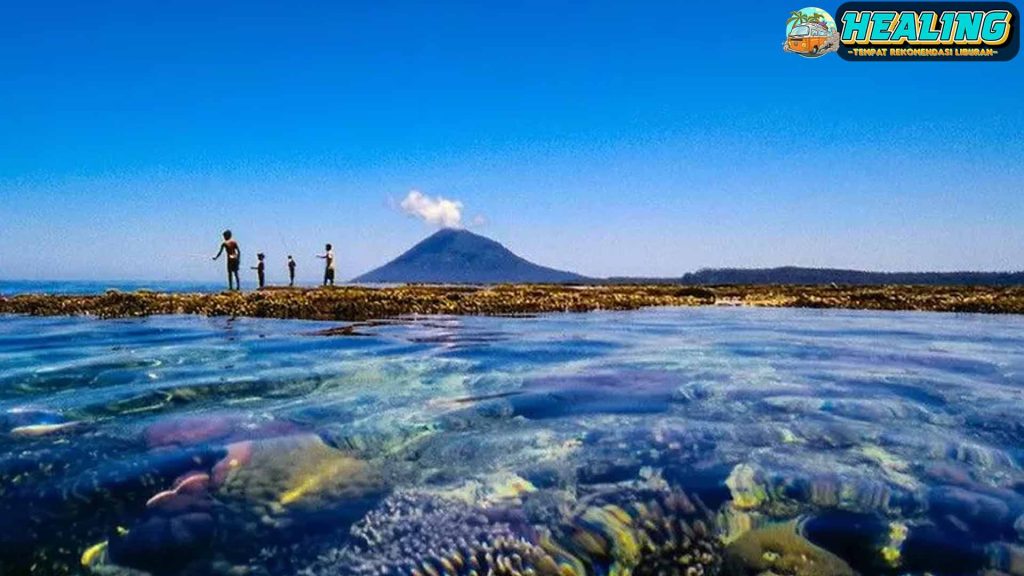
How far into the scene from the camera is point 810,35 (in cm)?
3055

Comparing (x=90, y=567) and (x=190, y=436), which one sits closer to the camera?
(x=90, y=567)

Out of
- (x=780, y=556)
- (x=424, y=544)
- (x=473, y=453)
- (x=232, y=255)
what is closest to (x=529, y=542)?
(x=424, y=544)

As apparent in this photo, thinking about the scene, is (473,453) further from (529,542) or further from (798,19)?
(798,19)

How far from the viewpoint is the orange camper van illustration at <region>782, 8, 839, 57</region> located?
1176 inches

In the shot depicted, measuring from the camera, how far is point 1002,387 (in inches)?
321

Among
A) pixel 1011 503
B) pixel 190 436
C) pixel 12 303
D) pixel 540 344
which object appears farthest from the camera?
pixel 12 303

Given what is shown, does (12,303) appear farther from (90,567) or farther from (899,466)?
(899,466)

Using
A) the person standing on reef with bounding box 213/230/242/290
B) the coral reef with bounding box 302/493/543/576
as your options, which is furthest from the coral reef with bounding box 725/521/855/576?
the person standing on reef with bounding box 213/230/242/290

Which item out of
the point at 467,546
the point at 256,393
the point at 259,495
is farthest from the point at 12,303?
the point at 467,546

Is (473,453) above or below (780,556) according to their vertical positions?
above

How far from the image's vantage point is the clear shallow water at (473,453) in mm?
3715

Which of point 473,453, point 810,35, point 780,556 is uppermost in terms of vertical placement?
point 810,35

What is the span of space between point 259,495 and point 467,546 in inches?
67.1

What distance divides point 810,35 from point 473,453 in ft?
108
